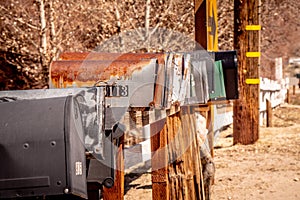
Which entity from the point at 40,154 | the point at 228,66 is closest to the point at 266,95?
the point at 228,66

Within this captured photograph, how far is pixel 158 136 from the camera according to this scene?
14.9ft

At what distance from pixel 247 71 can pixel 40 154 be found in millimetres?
7820

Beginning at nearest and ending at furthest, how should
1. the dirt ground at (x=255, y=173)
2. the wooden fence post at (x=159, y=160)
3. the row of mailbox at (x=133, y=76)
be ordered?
the row of mailbox at (x=133, y=76)
the wooden fence post at (x=159, y=160)
the dirt ground at (x=255, y=173)

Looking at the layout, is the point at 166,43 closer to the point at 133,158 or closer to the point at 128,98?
the point at 133,158

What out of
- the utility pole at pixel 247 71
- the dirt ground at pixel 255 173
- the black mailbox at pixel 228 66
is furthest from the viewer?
the utility pole at pixel 247 71

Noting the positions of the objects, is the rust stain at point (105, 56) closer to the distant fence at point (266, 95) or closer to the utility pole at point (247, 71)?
the utility pole at point (247, 71)

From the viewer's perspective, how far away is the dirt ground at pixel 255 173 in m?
6.62

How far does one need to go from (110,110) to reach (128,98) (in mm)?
237

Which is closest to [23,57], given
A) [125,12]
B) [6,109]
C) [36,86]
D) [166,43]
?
[36,86]

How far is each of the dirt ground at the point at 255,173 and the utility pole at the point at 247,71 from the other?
312 mm

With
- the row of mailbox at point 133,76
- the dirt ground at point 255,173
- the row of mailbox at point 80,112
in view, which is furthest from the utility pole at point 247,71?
the row of mailbox at point 133,76

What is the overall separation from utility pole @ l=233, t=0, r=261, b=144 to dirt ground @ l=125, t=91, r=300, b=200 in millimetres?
312

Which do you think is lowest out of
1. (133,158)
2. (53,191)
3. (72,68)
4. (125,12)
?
(133,158)

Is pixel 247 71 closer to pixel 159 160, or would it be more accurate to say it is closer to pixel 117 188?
pixel 159 160
